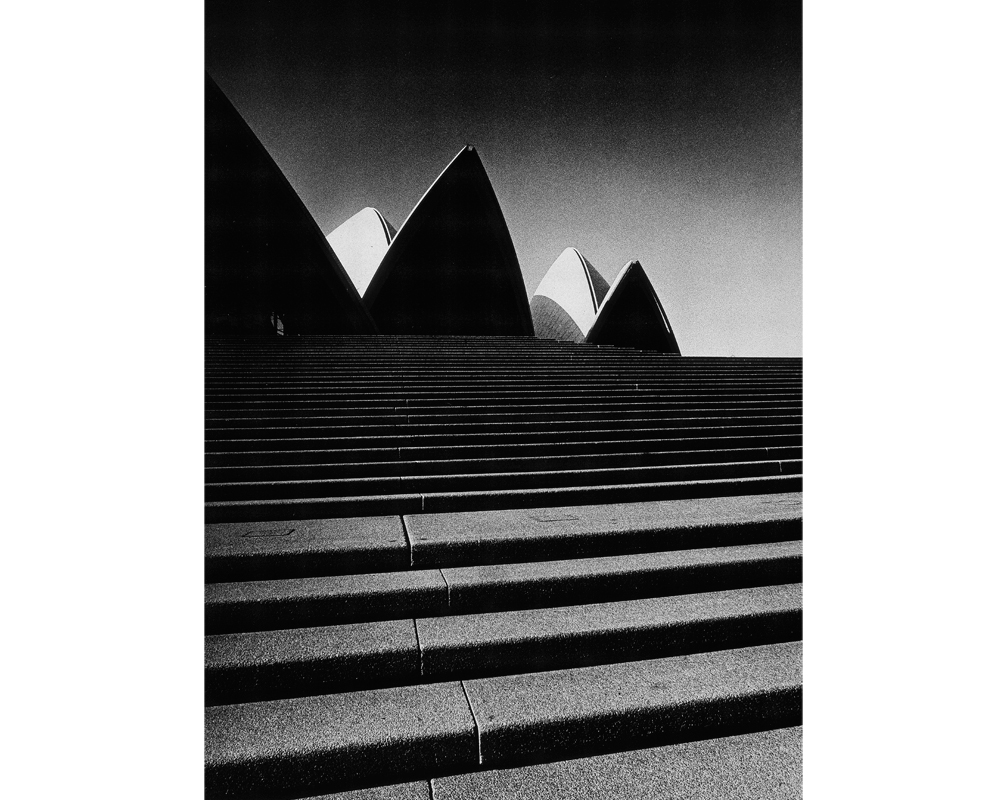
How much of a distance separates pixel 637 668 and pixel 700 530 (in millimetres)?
808

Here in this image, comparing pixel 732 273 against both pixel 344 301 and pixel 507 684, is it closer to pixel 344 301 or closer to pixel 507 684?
pixel 507 684

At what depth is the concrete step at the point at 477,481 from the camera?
280cm

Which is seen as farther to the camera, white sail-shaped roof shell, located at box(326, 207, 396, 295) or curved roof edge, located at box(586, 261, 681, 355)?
white sail-shaped roof shell, located at box(326, 207, 396, 295)

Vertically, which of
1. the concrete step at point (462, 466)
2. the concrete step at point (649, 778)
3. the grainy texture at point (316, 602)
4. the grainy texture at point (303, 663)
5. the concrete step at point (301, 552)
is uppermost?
the concrete step at point (462, 466)

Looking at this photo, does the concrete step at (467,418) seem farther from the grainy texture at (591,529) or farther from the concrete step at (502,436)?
the grainy texture at (591,529)

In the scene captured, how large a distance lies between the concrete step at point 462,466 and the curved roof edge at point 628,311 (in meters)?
18.5

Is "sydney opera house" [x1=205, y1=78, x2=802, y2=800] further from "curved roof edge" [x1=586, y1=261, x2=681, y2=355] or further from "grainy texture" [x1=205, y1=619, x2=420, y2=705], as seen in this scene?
"curved roof edge" [x1=586, y1=261, x2=681, y2=355]

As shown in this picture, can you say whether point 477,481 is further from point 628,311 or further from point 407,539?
point 628,311

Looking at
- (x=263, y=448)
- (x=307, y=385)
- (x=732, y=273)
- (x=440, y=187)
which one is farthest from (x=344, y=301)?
(x=732, y=273)

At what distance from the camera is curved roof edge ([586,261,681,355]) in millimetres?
21812

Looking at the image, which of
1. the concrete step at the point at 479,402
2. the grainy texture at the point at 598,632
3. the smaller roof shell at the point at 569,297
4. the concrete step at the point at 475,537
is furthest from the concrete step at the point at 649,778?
the smaller roof shell at the point at 569,297

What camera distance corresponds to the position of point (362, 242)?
24.4 m

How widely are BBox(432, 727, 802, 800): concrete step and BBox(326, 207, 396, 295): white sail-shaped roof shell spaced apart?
74.0ft

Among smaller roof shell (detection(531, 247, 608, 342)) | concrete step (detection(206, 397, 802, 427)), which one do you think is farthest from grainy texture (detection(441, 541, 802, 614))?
smaller roof shell (detection(531, 247, 608, 342))
